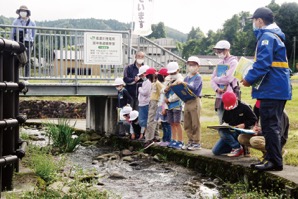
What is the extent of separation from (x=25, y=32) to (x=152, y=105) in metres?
3.27

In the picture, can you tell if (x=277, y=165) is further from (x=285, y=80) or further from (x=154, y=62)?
(x=154, y=62)

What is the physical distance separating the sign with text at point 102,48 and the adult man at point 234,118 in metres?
4.46

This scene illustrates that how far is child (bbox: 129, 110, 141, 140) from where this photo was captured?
10227 mm

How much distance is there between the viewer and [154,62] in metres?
12.2

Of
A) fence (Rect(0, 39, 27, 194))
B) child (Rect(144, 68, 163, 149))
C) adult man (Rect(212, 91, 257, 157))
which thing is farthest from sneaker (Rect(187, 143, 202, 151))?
fence (Rect(0, 39, 27, 194))

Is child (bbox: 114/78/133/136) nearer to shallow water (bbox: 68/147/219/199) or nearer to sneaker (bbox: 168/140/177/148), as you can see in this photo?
shallow water (bbox: 68/147/219/199)

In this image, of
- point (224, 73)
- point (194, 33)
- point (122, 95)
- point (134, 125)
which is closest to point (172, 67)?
point (224, 73)

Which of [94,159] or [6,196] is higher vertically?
[6,196]

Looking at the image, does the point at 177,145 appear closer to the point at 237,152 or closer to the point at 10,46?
the point at 237,152

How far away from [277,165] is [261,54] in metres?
1.34

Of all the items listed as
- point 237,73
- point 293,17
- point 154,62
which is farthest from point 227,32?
point 237,73

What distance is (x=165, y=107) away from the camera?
28.9 feet

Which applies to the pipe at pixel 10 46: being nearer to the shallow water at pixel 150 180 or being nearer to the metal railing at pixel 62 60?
the shallow water at pixel 150 180

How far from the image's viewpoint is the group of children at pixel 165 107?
27.1 feet
